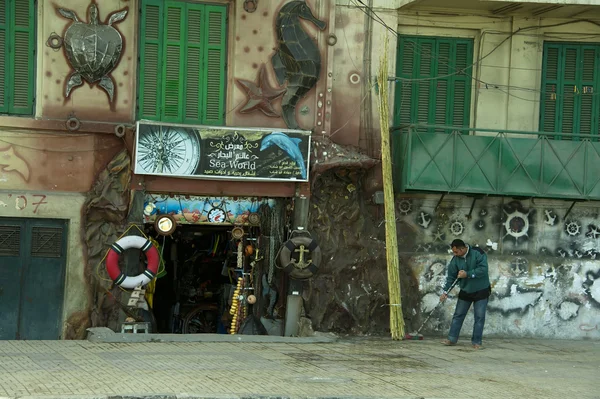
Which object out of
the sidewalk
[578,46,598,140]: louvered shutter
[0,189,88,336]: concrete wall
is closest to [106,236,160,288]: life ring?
[0,189,88,336]: concrete wall

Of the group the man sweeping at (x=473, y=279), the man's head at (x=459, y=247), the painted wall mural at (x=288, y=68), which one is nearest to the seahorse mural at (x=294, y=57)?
the painted wall mural at (x=288, y=68)

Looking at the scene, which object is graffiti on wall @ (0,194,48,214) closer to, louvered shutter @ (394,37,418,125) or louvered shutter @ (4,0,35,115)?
louvered shutter @ (4,0,35,115)

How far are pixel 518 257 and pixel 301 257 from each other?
3945 millimetres

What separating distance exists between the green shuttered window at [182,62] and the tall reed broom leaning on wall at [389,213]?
8.90 feet

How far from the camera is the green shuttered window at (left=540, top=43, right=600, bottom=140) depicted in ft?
60.4

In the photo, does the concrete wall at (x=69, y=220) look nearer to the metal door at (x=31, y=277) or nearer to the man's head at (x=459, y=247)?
the metal door at (x=31, y=277)

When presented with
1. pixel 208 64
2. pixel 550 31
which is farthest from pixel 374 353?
pixel 550 31

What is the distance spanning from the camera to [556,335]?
1802 cm

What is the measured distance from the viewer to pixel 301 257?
55.7 ft

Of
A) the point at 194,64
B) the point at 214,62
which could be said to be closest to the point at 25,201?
the point at 194,64

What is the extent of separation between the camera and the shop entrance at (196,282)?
760 inches

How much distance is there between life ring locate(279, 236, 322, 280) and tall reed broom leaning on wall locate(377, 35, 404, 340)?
120cm

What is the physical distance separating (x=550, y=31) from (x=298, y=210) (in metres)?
5.53

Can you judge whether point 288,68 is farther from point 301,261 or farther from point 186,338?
point 186,338
